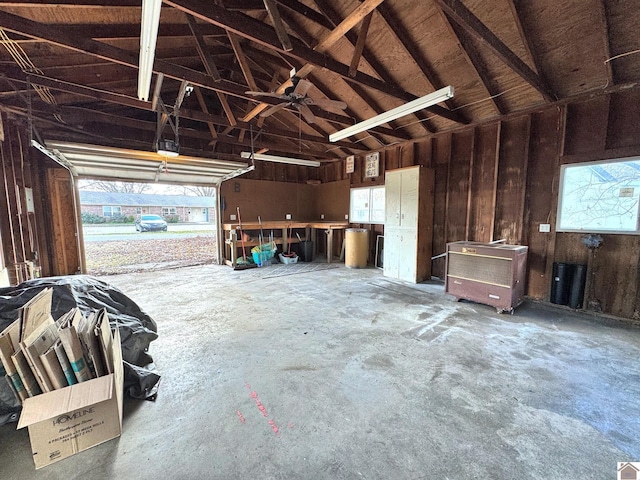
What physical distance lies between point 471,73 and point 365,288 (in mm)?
4012

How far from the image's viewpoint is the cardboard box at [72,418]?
1.42m

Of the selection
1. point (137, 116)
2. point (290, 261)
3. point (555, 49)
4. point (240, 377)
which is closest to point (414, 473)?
point (240, 377)

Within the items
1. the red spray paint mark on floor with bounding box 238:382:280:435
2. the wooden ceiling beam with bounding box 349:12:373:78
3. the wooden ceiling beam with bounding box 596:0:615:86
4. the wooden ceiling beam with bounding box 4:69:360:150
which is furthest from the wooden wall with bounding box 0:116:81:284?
the wooden ceiling beam with bounding box 596:0:615:86

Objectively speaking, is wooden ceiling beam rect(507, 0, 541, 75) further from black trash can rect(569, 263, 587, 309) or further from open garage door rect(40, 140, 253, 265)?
open garage door rect(40, 140, 253, 265)

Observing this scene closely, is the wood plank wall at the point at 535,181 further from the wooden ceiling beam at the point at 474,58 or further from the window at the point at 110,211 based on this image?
the window at the point at 110,211

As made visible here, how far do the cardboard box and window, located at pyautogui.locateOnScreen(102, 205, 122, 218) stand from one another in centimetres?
2209

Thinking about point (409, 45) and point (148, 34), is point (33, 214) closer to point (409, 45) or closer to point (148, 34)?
point (148, 34)

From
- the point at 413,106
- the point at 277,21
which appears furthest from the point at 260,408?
the point at 413,106

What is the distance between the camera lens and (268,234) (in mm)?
8312

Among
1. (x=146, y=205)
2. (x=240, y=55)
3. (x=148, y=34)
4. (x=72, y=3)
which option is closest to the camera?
(x=148, y=34)

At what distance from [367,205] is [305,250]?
2.30 meters

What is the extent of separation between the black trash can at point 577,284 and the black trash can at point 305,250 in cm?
581

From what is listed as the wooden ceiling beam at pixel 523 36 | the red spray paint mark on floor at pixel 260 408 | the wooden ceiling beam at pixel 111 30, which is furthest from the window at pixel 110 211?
the wooden ceiling beam at pixel 523 36

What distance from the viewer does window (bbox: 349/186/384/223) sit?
722 cm
